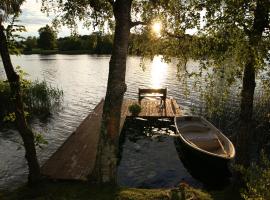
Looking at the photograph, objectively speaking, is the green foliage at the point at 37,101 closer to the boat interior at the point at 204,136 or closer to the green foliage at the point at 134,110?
the green foliage at the point at 134,110

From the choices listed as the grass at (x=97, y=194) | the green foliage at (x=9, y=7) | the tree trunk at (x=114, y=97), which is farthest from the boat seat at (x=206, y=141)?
the green foliage at (x=9, y=7)

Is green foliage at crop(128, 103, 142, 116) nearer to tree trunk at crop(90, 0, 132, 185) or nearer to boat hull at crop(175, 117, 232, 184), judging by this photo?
boat hull at crop(175, 117, 232, 184)

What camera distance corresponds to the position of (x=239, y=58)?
10.4 meters

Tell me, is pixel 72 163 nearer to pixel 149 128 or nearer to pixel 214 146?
pixel 214 146

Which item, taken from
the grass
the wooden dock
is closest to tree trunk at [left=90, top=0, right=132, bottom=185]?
the grass

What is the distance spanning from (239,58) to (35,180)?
882cm

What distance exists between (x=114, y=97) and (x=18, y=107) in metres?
3.61

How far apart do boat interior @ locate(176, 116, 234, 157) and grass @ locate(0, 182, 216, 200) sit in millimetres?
6511

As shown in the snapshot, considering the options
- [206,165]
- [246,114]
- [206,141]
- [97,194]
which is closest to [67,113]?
[206,141]

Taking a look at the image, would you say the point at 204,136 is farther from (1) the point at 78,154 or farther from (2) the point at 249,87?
(2) the point at 249,87

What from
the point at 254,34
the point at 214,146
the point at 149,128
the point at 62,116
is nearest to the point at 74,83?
the point at 62,116

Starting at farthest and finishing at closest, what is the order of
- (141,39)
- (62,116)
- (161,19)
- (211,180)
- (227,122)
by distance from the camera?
1. (62,116)
2. (227,122)
3. (211,180)
4. (141,39)
5. (161,19)

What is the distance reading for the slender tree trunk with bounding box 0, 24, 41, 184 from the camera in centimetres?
1185

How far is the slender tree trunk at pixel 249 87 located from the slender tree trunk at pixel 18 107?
792 cm
